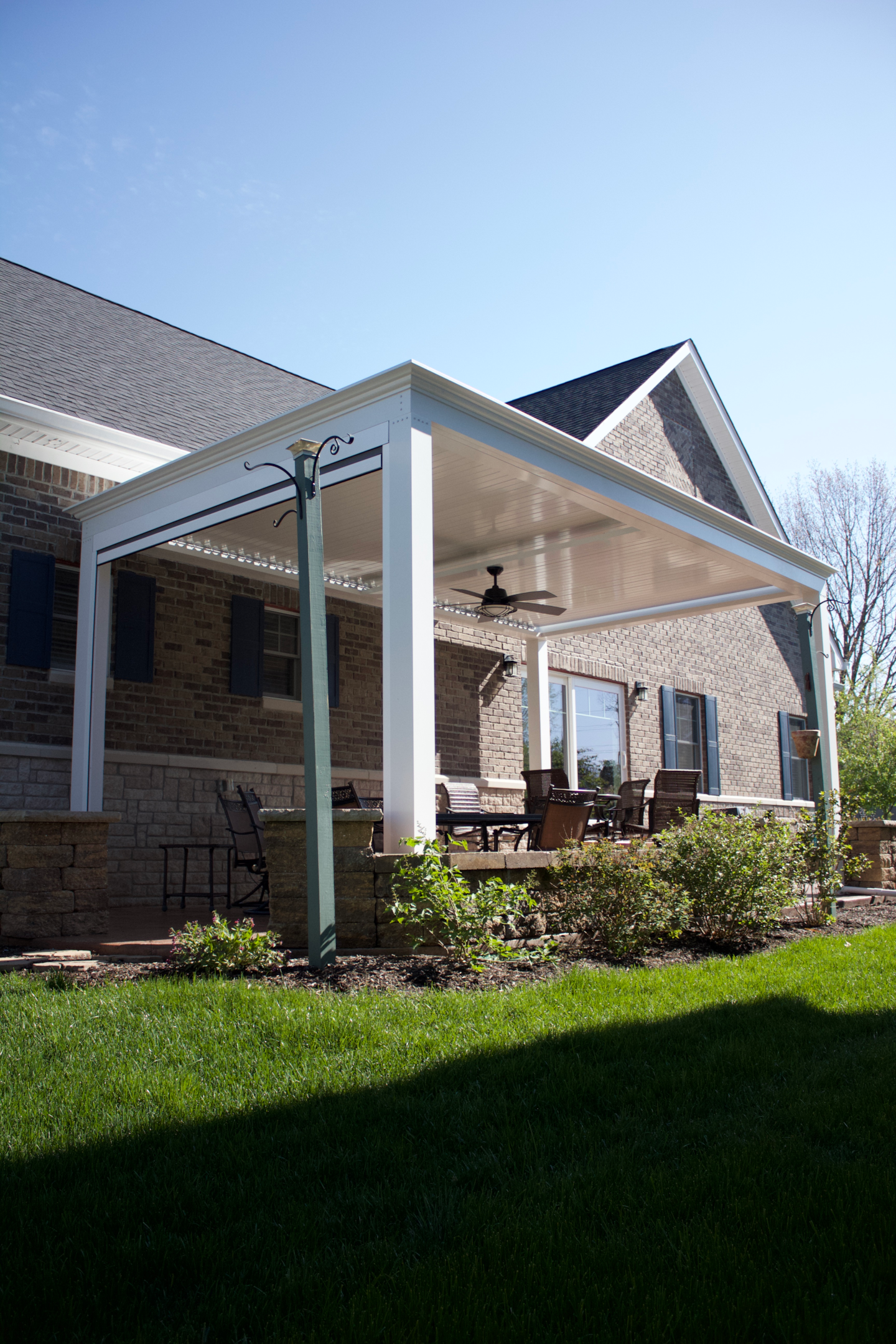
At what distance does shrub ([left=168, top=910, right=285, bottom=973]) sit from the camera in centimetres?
491

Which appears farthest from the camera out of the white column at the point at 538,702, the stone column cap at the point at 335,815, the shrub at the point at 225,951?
the white column at the point at 538,702

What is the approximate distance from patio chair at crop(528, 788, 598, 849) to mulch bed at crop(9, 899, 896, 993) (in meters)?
1.36

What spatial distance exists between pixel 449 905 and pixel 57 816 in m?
2.67

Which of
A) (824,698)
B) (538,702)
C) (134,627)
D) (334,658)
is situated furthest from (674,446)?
(134,627)

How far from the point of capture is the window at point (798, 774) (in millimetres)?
18266

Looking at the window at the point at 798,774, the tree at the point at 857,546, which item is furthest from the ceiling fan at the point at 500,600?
the tree at the point at 857,546

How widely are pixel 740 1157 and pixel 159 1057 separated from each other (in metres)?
1.98

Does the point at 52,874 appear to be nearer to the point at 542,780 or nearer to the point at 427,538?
the point at 427,538

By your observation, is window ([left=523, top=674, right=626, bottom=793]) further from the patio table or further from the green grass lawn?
the green grass lawn

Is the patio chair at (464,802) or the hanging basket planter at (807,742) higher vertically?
the hanging basket planter at (807,742)

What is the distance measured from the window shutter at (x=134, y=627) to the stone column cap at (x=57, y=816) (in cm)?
274

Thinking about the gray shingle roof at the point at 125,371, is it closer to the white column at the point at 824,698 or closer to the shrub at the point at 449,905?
the shrub at the point at 449,905

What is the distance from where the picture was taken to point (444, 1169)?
2529 mm

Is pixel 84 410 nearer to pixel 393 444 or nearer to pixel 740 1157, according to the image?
pixel 393 444
